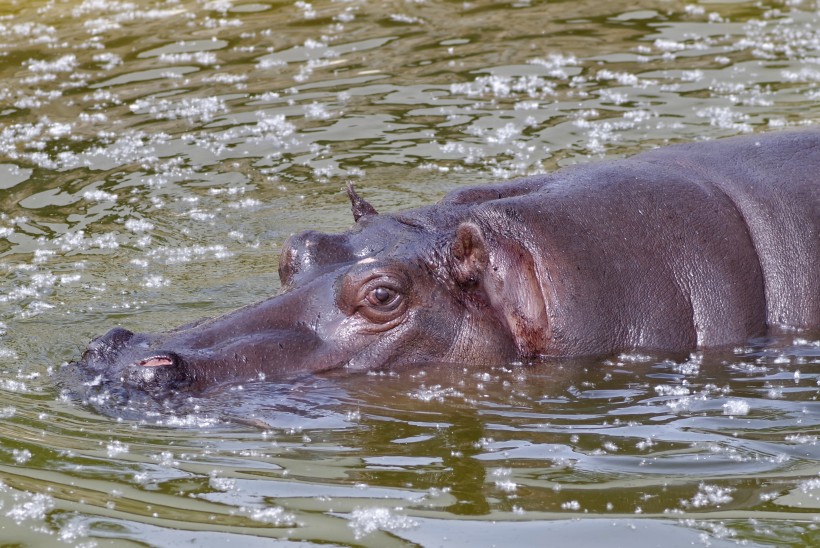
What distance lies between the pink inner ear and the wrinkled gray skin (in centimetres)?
3

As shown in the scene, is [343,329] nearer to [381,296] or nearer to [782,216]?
[381,296]

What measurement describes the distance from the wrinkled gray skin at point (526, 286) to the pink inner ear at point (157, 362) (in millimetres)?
25

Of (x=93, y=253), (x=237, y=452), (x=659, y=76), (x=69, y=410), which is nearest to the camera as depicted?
(x=237, y=452)

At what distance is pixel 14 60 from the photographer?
13000 millimetres

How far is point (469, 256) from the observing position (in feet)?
19.6

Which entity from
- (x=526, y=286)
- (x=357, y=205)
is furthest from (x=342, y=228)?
(x=526, y=286)

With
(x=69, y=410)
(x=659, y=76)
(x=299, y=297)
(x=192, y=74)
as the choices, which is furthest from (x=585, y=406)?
(x=192, y=74)

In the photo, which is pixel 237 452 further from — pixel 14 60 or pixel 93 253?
pixel 14 60

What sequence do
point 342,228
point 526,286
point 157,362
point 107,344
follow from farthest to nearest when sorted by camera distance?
point 342,228
point 526,286
point 107,344
point 157,362

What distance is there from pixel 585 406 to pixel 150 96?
23.4 ft

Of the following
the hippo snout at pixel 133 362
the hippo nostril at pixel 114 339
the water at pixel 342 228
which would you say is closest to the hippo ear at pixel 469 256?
the water at pixel 342 228

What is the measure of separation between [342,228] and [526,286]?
2925 millimetres

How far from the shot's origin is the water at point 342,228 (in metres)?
4.66

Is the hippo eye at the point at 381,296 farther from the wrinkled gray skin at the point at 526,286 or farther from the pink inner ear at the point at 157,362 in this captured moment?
the pink inner ear at the point at 157,362
